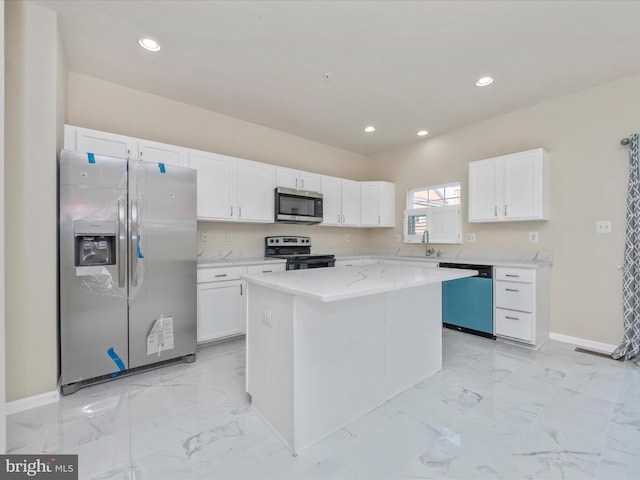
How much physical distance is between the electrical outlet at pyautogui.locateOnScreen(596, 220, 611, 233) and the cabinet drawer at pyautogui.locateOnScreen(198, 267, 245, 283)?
3801 mm

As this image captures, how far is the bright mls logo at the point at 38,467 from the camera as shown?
1.36 m

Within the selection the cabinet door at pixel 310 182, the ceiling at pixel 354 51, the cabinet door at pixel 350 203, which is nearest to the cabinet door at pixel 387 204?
the cabinet door at pixel 350 203

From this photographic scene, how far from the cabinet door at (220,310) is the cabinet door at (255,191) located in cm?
89

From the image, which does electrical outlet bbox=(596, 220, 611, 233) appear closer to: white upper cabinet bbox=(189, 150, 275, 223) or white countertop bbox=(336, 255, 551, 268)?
white countertop bbox=(336, 255, 551, 268)

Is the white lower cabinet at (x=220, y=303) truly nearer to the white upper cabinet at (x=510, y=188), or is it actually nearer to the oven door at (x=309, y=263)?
the oven door at (x=309, y=263)

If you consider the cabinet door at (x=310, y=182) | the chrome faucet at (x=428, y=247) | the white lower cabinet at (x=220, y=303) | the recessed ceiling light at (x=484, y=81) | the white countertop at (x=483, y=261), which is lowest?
the white lower cabinet at (x=220, y=303)

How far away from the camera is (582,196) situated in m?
3.07

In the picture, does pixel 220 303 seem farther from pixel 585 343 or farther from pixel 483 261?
pixel 585 343

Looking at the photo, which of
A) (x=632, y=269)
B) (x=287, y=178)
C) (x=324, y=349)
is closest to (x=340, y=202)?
(x=287, y=178)

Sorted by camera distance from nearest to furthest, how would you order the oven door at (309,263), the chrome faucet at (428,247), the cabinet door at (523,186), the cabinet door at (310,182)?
the cabinet door at (523,186) < the oven door at (309,263) < the cabinet door at (310,182) < the chrome faucet at (428,247)

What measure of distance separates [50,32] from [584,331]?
215 inches

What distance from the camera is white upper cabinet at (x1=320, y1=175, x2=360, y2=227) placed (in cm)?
448

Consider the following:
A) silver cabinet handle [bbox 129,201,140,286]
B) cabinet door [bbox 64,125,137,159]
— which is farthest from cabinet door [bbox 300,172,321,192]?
silver cabinet handle [bbox 129,201,140,286]

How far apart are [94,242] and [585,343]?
479 centimetres
